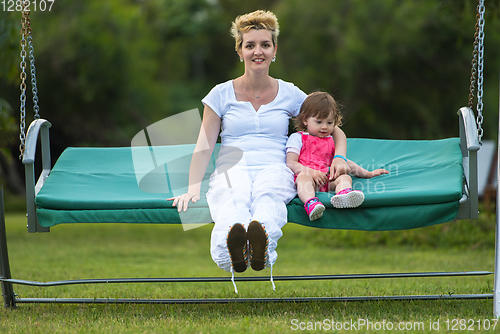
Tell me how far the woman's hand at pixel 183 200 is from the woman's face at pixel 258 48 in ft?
2.77

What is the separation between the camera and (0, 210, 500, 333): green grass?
293 cm

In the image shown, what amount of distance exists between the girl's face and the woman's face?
0.43 metres

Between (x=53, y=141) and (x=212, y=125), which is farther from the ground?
(x=212, y=125)

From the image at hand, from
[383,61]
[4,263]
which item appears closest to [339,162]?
[4,263]

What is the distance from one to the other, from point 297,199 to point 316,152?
16.9 inches

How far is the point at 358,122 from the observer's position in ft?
46.0

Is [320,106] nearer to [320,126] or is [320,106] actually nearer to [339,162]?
[320,126]

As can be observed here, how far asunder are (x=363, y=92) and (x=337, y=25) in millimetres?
1918

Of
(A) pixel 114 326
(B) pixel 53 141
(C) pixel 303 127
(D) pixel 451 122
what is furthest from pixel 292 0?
(A) pixel 114 326

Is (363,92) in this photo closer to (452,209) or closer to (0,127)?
(0,127)

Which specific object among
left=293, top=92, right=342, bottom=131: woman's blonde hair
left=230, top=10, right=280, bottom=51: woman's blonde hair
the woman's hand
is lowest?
the woman's hand

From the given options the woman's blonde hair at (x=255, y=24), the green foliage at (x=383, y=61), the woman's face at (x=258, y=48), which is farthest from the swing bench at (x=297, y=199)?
the green foliage at (x=383, y=61)

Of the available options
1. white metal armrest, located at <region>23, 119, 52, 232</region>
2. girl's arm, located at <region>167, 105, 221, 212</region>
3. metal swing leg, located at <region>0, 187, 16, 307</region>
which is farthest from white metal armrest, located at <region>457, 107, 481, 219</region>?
metal swing leg, located at <region>0, 187, 16, 307</region>

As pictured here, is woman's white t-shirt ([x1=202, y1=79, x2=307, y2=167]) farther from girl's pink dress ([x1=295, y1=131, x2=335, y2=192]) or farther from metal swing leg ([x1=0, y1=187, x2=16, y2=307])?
metal swing leg ([x1=0, y1=187, x2=16, y2=307])
